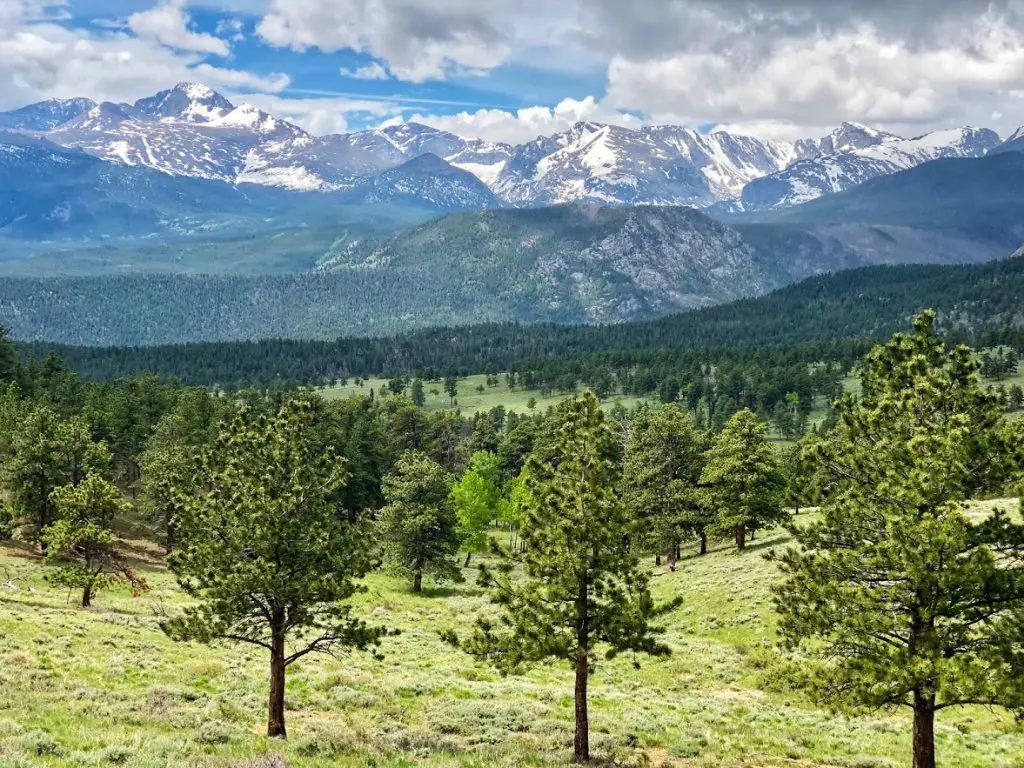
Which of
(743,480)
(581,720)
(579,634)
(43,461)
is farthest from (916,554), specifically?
(43,461)

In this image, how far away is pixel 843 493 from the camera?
68.8ft

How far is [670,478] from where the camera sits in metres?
74.6

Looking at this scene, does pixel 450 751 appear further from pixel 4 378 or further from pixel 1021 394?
pixel 1021 394

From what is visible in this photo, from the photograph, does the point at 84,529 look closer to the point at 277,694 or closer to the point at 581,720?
the point at 277,694

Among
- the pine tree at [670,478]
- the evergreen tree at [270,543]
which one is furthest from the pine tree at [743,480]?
the evergreen tree at [270,543]

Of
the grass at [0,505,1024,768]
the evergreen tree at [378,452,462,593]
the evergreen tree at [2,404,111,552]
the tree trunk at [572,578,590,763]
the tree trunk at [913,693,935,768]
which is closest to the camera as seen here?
the tree trunk at [913,693,935,768]

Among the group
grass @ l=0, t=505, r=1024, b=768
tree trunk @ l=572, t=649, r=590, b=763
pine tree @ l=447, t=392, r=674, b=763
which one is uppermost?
pine tree @ l=447, t=392, r=674, b=763

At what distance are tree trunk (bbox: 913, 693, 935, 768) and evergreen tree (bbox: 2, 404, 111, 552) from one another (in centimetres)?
6178

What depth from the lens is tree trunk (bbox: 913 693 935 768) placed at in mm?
20203

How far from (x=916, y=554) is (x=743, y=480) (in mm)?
49773

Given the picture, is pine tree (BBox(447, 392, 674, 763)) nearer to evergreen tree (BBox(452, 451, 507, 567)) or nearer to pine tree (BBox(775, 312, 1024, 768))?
pine tree (BBox(775, 312, 1024, 768))

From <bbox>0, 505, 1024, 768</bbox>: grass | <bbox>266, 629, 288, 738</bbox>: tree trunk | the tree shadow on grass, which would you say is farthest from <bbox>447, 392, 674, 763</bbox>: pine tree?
the tree shadow on grass

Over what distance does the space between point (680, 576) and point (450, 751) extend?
1738 inches

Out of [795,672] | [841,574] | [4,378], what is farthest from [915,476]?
[4,378]
